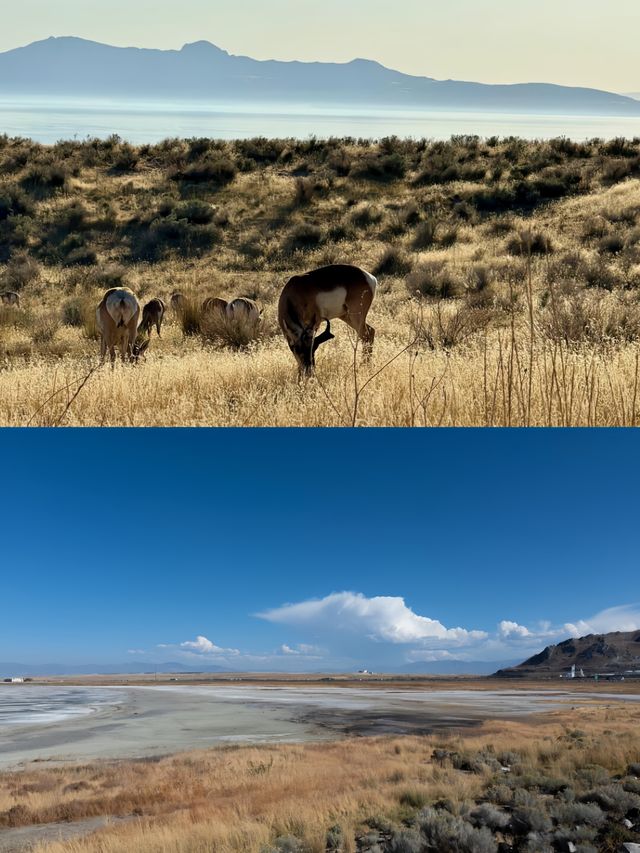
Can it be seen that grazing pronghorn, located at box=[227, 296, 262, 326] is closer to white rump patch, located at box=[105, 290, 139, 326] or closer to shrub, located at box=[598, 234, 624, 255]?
white rump patch, located at box=[105, 290, 139, 326]

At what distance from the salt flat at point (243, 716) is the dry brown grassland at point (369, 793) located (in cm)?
9

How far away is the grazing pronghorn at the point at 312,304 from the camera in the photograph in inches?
372

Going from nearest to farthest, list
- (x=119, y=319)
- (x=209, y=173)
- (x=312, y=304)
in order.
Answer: (x=312, y=304) < (x=119, y=319) < (x=209, y=173)

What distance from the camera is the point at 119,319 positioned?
14.6 metres

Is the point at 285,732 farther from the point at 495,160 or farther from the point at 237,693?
the point at 495,160

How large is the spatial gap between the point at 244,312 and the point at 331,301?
6614mm

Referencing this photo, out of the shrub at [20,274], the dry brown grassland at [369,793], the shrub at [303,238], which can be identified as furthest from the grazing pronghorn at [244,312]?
the shrub at [303,238]

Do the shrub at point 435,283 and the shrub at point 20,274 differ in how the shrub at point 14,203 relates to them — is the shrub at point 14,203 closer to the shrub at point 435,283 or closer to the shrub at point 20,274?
the shrub at point 20,274

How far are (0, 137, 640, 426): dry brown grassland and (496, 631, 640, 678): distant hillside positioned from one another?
1.56 meters

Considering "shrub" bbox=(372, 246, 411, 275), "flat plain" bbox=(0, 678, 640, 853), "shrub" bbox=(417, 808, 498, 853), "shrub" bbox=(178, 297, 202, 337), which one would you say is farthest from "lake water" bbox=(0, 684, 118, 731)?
"shrub" bbox=(372, 246, 411, 275)

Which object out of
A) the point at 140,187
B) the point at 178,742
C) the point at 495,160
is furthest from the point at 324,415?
the point at 495,160

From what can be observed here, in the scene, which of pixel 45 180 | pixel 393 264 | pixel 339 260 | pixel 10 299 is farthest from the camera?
pixel 45 180

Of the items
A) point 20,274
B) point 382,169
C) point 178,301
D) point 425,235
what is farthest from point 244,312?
point 382,169

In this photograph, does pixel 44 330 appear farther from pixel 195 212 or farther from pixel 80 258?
pixel 195 212
